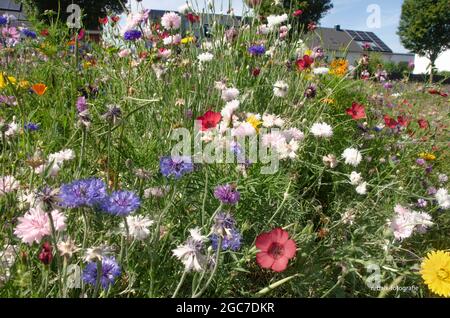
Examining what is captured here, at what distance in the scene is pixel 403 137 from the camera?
2465mm

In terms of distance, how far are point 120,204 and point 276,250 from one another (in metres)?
0.40

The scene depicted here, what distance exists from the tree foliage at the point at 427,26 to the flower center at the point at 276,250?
96.7 ft

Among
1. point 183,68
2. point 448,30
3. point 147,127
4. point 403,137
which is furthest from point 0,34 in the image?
point 448,30

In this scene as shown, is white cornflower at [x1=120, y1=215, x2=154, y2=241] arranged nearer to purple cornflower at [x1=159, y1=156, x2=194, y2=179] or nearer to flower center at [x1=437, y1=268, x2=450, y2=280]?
purple cornflower at [x1=159, y1=156, x2=194, y2=179]

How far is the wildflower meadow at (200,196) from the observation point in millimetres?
880

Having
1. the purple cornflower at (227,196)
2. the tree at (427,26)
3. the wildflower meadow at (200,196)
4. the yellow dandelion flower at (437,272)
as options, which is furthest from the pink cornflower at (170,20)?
the tree at (427,26)

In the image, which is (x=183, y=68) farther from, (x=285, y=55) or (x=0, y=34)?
(x=0, y=34)

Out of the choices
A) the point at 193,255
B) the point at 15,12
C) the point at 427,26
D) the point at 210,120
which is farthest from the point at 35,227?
the point at 427,26

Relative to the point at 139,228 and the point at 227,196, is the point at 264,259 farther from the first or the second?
the point at 139,228

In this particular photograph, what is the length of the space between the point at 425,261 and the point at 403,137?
1549 mm

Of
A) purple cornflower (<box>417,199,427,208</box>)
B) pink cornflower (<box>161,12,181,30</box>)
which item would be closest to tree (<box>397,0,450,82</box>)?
pink cornflower (<box>161,12,181,30</box>)

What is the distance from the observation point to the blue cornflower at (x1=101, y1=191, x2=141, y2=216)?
78 centimetres

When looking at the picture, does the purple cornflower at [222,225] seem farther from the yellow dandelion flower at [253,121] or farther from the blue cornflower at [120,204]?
the yellow dandelion flower at [253,121]

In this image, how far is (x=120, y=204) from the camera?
800 millimetres
